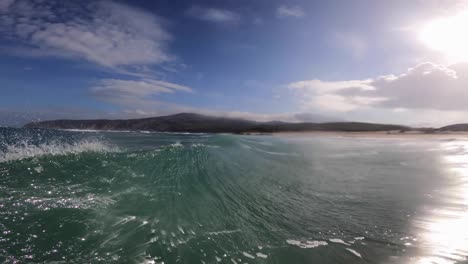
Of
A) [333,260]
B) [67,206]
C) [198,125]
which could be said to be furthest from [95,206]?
[198,125]

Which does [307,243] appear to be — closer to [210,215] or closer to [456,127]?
[210,215]

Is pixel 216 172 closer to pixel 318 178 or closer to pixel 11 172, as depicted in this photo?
pixel 318 178

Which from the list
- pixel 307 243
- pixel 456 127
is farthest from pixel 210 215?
pixel 456 127

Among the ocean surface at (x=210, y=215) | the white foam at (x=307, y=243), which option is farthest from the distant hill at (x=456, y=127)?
the white foam at (x=307, y=243)

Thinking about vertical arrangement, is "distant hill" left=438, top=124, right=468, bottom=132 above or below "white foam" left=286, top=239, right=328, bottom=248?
above

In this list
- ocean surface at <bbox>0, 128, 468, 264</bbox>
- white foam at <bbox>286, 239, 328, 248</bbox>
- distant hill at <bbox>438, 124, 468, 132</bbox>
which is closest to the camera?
ocean surface at <bbox>0, 128, 468, 264</bbox>

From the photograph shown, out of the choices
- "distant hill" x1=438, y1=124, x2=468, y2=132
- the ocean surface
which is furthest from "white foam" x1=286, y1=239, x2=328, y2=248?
"distant hill" x1=438, y1=124, x2=468, y2=132

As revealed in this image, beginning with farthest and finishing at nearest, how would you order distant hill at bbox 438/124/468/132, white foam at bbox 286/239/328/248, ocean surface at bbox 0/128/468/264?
distant hill at bbox 438/124/468/132 → white foam at bbox 286/239/328/248 → ocean surface at bbox 0/128/468/264

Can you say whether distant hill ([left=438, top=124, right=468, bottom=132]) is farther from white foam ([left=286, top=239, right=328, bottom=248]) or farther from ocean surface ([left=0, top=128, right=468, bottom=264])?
white foam ([left=286, top=239, right=328, bottom=248])

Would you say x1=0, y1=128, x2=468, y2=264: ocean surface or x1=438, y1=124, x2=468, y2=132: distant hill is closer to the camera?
x1=0, y1=128, x2=468, y2=264: ocean surface
